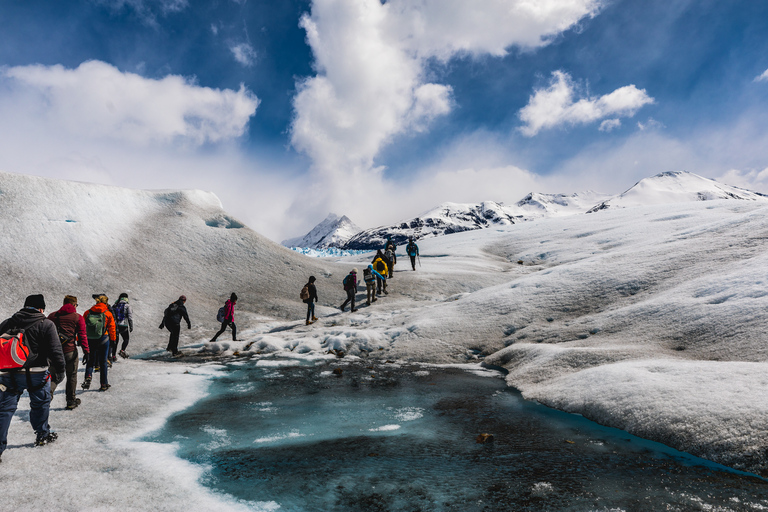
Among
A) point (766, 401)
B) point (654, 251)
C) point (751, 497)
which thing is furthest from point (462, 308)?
point (751, 497)

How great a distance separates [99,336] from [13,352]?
4926 mm

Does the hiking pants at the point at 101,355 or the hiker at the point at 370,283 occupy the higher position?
the hiker at the point at 370,283

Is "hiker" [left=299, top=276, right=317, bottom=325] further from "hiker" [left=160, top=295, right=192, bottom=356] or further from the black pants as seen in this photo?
the black pants

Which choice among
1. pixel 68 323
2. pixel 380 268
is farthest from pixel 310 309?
pixel 68 323

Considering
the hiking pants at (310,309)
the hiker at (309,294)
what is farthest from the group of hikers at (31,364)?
the hiking pants at (310,309)

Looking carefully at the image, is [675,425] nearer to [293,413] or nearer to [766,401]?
[766,401]

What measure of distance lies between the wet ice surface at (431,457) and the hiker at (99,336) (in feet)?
10.3

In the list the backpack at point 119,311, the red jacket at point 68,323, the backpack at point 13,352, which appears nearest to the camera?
the backpack at point 13,352

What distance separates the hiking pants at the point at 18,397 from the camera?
19.1 feet

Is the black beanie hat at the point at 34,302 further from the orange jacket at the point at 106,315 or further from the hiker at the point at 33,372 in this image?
the orange jacket at the point at 106,315

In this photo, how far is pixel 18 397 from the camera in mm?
6023

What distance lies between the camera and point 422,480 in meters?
5.89

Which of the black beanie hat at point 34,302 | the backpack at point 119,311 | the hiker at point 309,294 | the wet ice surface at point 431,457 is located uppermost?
the hiker at point 309,294

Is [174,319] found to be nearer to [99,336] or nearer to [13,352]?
[99,336]
